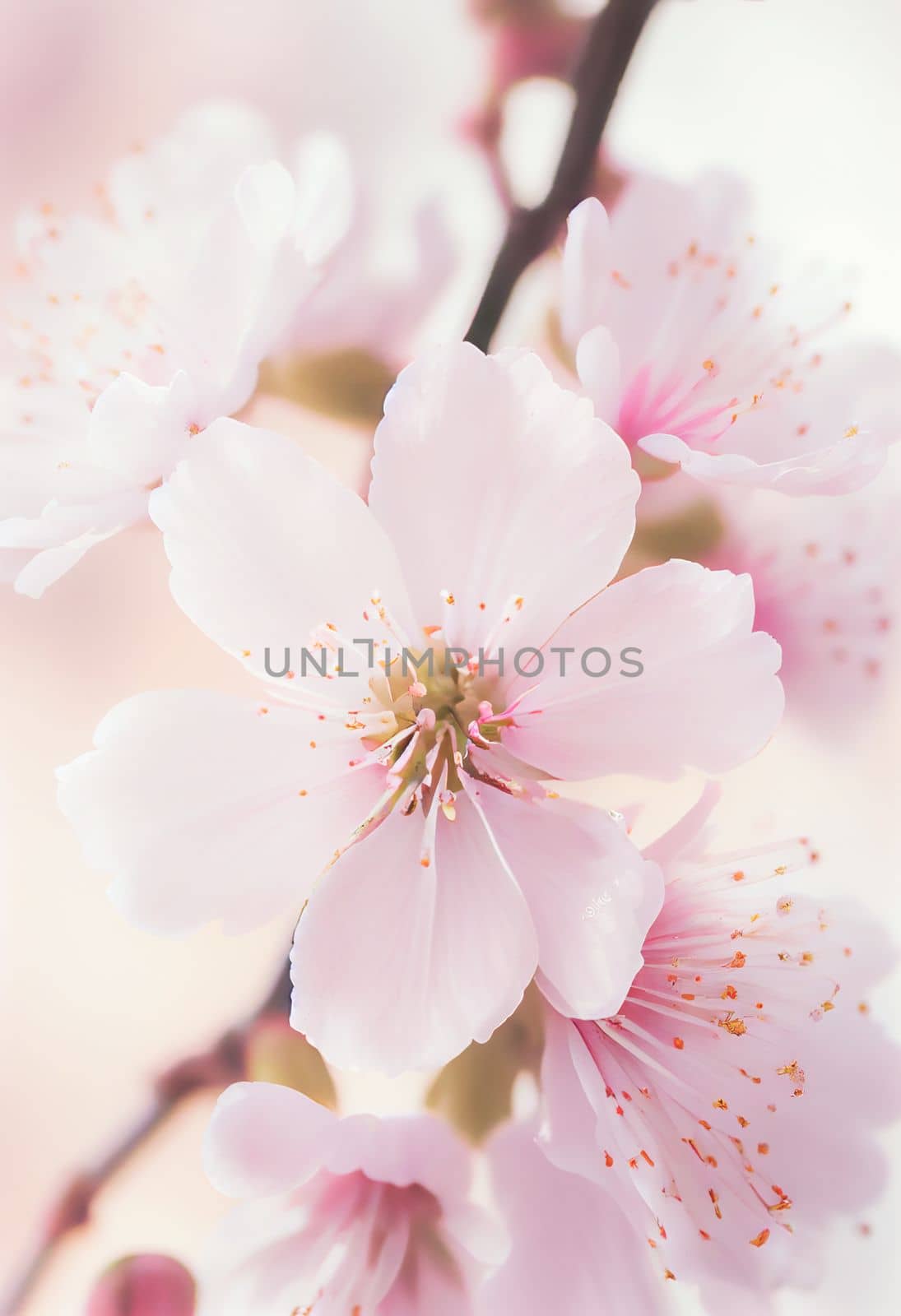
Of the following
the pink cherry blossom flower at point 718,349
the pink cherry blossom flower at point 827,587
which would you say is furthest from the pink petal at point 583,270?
the pink cherry blossom flower at point 827,587

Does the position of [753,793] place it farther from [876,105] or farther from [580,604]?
[876,105]

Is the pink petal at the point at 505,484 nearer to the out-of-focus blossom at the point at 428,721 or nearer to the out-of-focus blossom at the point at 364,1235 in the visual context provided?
the out-of-focus blossom at the point at 428,721

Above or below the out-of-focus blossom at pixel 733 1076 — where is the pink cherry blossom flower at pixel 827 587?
above

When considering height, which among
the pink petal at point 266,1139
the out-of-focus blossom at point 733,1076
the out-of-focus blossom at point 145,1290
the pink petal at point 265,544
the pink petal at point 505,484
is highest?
the pink petal at point 505,484

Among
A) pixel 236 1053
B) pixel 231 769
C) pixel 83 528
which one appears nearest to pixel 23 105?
pixel 83 528

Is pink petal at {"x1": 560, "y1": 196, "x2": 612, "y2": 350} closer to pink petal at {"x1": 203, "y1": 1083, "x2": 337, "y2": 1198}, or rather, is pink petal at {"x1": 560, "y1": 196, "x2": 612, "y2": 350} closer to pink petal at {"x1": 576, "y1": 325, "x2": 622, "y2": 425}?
pink petal at {"x1": 576, "y1": 325, "x2": 622, "y2": 425}

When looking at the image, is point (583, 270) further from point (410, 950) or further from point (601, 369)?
point (410, 950)

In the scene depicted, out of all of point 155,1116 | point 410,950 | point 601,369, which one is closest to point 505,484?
point 601,369
